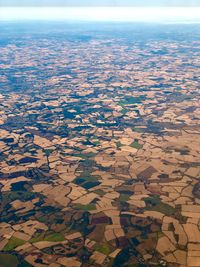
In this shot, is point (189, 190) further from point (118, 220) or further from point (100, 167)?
point (100, 167)

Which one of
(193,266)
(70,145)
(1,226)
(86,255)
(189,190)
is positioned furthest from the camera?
(70,145)

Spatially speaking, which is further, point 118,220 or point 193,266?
point 118,220

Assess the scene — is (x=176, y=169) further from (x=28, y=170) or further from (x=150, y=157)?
(x=28, y=170)

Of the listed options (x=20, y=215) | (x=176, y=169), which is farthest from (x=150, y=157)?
(x=20, y=215)

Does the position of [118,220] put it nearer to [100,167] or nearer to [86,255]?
[86,255]

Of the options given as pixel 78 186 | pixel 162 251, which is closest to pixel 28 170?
pixel 78 186

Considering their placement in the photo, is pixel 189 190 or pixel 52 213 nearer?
pixel 52 213

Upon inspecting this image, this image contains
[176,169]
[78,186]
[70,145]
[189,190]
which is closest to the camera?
[189,190]

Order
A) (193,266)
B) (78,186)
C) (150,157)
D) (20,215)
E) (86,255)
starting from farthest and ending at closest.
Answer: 1. (150,157)
2. (78,186)
3. (20,215)
4. (86,255)
5. (193,266)

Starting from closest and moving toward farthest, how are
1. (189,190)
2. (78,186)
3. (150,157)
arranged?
(189,190)
(78,186)
(150,157)
